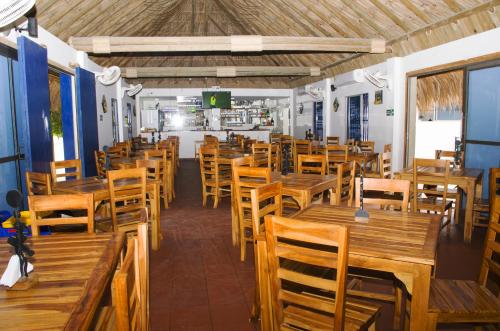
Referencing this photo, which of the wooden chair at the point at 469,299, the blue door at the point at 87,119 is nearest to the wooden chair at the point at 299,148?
the blue door at the point at 87,119

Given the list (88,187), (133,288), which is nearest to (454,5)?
(88,187)

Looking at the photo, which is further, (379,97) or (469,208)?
(379,97)

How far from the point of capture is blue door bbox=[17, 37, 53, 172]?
555 cm

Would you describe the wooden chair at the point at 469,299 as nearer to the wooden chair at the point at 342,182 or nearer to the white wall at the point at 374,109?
the wooden chair at the point at 342,182

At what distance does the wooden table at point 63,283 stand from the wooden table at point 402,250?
2.85 ft

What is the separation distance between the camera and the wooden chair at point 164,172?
22.1ft

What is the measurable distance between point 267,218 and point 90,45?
7466mm

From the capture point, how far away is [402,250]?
224 centimetres

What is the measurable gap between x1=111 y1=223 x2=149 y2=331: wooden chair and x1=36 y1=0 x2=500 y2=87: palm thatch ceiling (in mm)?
5869

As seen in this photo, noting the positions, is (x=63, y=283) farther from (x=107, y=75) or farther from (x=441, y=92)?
(x=441, y=92)

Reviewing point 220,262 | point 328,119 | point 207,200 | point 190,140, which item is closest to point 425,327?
point 220,262

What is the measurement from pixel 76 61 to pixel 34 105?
323 cm

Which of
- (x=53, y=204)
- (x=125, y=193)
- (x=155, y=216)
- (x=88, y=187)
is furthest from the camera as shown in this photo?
(x=155, y=216)

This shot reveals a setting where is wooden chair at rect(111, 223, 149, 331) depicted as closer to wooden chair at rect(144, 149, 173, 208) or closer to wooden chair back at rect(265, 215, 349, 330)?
wooden chair back at rect(265, 215, 349, 330)
